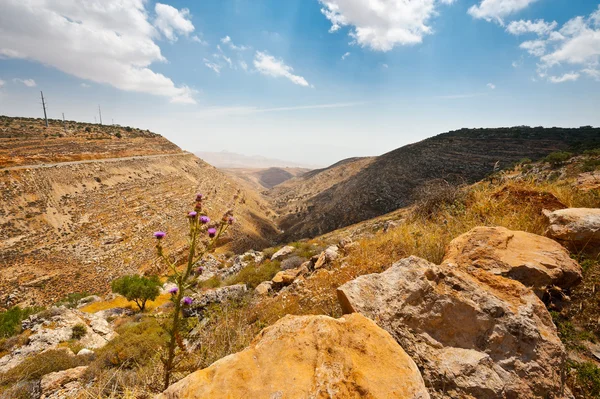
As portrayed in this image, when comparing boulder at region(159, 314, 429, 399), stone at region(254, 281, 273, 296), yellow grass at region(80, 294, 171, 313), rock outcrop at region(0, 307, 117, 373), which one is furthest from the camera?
yellow grass at region(80, 294, 171, 313)

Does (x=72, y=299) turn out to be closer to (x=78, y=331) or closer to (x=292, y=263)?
(x=78, y=331)

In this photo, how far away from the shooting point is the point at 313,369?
5.89 feet

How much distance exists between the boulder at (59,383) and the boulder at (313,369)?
18.8 feet

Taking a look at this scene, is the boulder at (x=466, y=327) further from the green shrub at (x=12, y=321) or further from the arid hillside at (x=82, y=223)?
the arid hillside at (x=82, y=223)

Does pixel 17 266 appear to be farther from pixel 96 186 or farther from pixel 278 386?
pixel 278 386

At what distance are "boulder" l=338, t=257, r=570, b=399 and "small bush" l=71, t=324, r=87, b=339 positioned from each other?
13.1m

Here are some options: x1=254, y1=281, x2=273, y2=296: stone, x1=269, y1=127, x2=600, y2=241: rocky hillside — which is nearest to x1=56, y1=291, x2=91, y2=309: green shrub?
x1=254, y1=281, x2=273, y2=296: stone

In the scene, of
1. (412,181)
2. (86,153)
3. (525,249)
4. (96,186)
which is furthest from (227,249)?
(525,249)

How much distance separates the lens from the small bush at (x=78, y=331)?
35.4 feet

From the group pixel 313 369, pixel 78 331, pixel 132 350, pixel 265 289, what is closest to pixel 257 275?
pixel 265 289

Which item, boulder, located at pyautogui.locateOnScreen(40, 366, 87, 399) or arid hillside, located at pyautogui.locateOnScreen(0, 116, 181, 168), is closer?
boulder, located at pyautogui.locateOnScreen(40, 366, 87, 399)

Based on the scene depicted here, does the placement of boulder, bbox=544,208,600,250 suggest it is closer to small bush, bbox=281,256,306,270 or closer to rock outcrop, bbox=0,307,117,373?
small bush, bbox=281,256,306,270

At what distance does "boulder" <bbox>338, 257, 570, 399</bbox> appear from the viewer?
87.4 inches

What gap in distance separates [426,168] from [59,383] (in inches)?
1609
